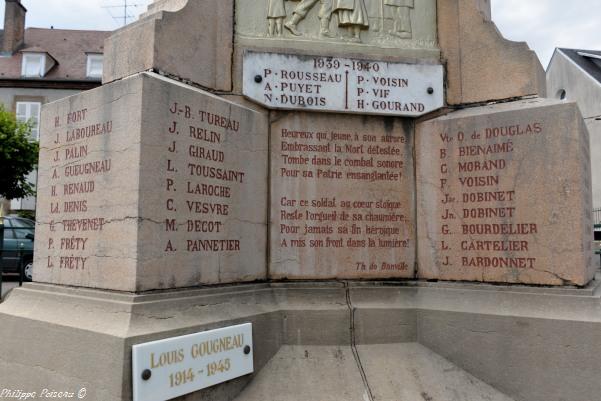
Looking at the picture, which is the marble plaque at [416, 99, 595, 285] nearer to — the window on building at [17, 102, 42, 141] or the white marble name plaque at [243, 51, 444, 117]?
the white marble name plaque at [243, 51, 444, 117]

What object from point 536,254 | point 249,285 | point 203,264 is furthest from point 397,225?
point 203,264

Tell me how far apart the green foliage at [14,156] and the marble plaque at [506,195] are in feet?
59.7

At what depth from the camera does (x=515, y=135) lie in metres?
4.16

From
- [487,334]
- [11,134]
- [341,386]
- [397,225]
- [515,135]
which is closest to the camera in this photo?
[341,386]

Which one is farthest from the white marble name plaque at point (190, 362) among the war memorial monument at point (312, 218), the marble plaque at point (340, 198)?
the marble plaque at point (340, 198)

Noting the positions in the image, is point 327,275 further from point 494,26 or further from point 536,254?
point 494,26

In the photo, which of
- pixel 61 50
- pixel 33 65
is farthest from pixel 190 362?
pixel 61 50

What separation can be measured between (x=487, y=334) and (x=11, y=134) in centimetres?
1965

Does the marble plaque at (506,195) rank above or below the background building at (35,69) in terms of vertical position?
below

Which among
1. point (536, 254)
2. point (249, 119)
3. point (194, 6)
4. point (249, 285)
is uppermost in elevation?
point (194, 6)

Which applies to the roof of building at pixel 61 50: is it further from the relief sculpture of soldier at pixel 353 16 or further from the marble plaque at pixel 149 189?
the marble plaque at pixel 149 189

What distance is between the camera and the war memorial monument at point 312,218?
3400mm

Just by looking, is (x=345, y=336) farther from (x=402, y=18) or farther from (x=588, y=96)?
(x=588, y=96)

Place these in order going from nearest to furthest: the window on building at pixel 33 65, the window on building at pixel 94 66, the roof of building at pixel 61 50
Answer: the window on building at pixel 33 65 < the roof of building at pixel 61 50 < the window on building at pixel 94 66
